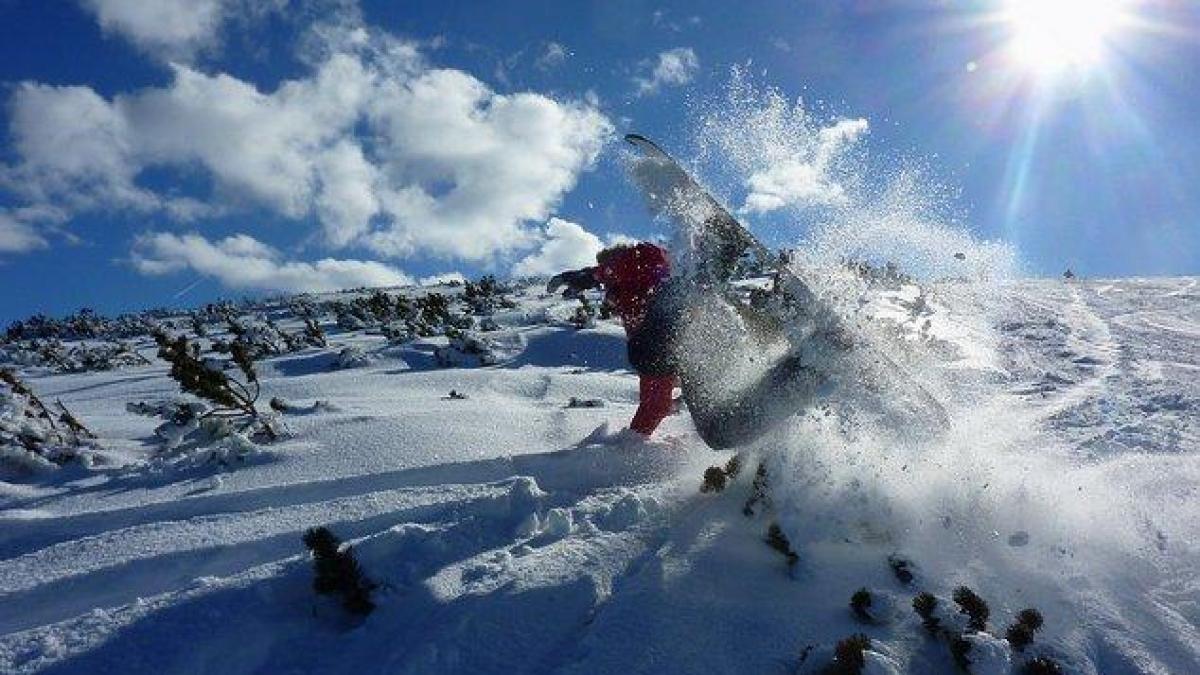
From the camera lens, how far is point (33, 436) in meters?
4.39

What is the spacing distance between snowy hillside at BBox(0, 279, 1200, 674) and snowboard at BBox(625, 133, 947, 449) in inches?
5.8

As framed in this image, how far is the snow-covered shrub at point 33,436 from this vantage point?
4.21m

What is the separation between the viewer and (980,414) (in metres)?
5.40

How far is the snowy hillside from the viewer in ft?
7.73

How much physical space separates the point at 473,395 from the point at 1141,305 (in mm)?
11121

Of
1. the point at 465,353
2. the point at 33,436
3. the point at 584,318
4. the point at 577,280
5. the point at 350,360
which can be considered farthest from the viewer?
the point at 584,318

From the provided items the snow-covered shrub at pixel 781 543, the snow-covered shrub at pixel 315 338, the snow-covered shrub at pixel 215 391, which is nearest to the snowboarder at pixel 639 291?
the snow-covered shrub at pixel 781 543

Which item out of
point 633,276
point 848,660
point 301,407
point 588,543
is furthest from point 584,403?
point 848,660

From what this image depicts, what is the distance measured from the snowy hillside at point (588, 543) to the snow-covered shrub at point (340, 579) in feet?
0.16

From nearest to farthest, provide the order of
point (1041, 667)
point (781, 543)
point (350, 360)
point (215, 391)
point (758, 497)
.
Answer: point (1041, 667) → point (781, 543) → point (758, 497) → point (215, 391) → point (350, 360)

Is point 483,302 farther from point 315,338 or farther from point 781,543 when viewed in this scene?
point 781,543

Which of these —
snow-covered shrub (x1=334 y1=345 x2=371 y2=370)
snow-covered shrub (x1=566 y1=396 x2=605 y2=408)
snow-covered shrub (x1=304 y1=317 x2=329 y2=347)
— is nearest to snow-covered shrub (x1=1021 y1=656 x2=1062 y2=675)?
snow-covered shrub (x1=566 y1=396 x2=605 y2=408)

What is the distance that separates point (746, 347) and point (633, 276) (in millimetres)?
1025

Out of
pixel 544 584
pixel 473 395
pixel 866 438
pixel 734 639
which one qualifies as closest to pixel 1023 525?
pixel 866 438
